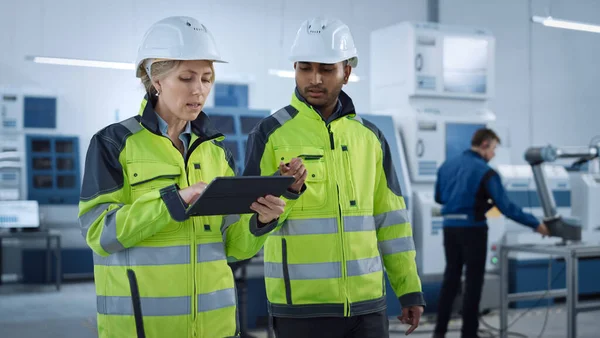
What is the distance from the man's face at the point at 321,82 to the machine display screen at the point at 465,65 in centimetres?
496

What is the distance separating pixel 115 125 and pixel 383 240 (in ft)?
3.70

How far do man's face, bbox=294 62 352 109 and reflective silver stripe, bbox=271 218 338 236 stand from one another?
43 centimetres

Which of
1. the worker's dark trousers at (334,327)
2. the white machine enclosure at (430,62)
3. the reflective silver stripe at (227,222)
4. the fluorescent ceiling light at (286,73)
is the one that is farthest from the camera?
the fluorescent ceiling light at (286,73)

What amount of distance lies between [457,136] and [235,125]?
2385 mm

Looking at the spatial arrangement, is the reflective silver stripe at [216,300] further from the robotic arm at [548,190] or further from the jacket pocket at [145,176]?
the robotic arm at [548,190]

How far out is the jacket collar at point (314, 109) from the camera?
257 centimetres

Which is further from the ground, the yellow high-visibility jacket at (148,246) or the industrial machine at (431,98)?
the industrial machine at (431,98)

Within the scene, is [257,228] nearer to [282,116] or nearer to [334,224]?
[334,224]

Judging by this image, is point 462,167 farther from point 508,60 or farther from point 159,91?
point 508,60

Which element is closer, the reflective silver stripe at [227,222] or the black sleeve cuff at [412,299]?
the reflective silver stripe at [227,222]

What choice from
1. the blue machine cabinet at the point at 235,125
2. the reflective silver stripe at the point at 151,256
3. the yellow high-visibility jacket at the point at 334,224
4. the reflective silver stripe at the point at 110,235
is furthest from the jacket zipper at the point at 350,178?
the blue machine cabinet at the point at 235,125

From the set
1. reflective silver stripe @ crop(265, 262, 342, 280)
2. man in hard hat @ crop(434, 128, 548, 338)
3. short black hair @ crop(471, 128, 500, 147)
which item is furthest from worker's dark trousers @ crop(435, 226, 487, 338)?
reflective silver stripe @ crop(265, 262, 342, 280)

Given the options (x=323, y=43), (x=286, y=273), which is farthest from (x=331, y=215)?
(x=323, y=43)

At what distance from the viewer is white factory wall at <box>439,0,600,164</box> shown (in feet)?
42.8
